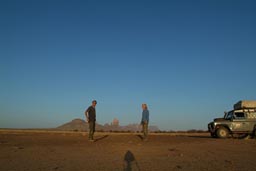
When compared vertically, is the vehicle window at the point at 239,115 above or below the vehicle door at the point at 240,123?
above

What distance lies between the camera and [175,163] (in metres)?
8.34

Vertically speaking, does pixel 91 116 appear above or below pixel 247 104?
below

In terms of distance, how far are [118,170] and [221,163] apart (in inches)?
122

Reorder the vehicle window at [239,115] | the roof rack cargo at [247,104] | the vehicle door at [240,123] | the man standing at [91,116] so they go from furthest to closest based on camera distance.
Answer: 1. the roof rack cargo at [247,104]
2. the vehicle window at [239,115]
3. the vehicle door at [240,123]
4. the man standing at [91,116]

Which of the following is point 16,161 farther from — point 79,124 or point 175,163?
point 79,124

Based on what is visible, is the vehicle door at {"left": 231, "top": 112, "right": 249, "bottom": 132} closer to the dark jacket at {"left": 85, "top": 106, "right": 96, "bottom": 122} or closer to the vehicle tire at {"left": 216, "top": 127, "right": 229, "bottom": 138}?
the vehicle tire at {"left": 216, "top": 127, "right": 229, "bottom": 138}

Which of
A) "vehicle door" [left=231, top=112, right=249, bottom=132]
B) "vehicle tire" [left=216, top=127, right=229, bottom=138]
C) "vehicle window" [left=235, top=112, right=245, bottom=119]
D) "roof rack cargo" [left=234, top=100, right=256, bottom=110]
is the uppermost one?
"roof rack cargo" [left=234, top=100, right=256, bottom=110]

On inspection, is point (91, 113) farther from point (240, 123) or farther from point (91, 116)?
point (240, 123)

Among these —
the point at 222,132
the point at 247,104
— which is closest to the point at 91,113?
the point at 222,132

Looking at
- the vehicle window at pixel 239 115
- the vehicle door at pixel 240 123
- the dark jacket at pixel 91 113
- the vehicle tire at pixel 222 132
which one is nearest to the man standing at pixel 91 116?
the dark jacket at pixel 91 113

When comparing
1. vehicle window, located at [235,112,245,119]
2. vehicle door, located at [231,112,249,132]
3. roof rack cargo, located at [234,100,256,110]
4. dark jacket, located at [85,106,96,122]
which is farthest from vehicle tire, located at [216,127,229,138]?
dark jacket, located at [85,106,96,122]

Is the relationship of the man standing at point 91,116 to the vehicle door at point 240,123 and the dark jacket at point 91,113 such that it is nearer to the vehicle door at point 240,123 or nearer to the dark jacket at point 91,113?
the dark jacket at point 91,113

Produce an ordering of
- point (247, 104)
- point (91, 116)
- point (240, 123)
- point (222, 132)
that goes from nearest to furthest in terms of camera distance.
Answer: point (91, 116) < point (240, 123) < point (222, 132) < point (247, 104)

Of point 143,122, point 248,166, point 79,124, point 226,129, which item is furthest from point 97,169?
point 79,124
